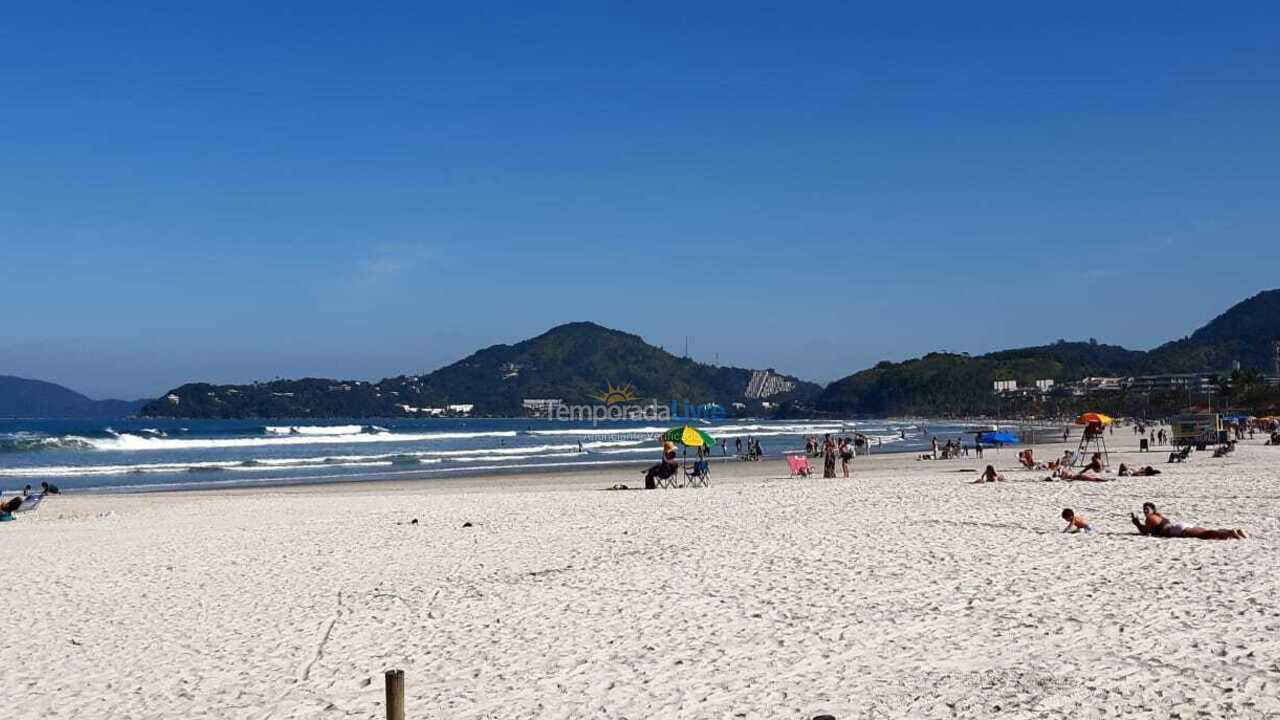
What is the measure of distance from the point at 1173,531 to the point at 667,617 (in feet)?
20.4

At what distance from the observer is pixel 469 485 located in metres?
28.3

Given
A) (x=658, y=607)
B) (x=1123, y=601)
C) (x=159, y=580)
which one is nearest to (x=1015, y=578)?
(x=1123, y=601)

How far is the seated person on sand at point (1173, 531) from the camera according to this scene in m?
11.0

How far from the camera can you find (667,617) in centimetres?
811

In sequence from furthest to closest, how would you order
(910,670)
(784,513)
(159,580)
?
1. (784,513)
2. (159,580)
3. (910,670)

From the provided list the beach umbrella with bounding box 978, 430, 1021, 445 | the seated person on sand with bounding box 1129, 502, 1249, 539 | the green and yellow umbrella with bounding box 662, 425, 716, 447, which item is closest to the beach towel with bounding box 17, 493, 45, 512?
the green and yellow umbrella with bounding box 662, 425, 716, 447

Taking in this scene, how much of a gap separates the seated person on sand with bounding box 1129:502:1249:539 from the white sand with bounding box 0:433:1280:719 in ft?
1.12

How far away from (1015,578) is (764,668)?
347 cm

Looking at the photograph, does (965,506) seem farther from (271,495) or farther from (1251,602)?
(271,495)

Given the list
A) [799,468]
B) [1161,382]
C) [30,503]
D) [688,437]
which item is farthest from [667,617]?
[1161,382]

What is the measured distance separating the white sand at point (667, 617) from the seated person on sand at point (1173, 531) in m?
0.34

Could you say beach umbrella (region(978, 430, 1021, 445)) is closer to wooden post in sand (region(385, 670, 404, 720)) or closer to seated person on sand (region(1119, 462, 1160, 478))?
seated person on sand (region(1119, 462, 1160, 478))

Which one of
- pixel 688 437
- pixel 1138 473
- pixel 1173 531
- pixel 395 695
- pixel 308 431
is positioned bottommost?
pixel 1138 473

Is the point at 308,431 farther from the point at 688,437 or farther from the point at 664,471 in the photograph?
the point at 664,471
